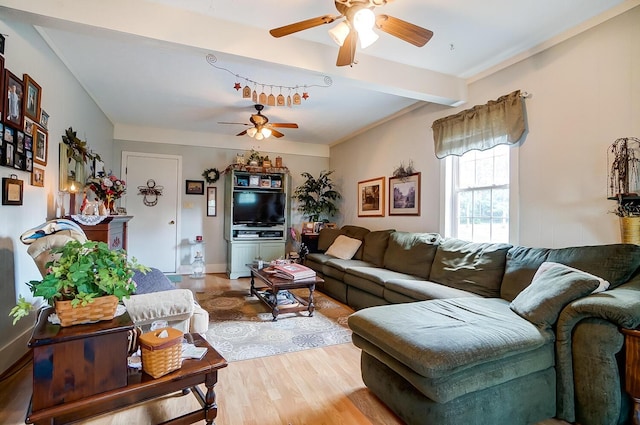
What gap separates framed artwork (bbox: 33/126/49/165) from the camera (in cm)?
243

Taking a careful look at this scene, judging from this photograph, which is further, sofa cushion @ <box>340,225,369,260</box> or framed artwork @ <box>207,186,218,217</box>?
framed artwork @ <box>207,186,218,217</box>

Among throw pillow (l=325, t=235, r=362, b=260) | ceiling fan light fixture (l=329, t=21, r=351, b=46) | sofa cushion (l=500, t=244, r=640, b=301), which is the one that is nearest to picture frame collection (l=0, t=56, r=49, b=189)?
ceiling fan light fixture (l=329, t=21, r=351, b=46)

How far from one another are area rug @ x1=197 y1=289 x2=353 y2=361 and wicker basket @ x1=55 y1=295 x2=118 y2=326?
1.36 metres

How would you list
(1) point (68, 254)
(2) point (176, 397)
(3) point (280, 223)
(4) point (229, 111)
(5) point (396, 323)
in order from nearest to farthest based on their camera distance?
1. (1) point (68, 254)
2. (5) point (396, 323)
3. (2) point (176, 397)
4. (4) point (229, 111)
5. (3) point (280, 223)

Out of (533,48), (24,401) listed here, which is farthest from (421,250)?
(24,401)

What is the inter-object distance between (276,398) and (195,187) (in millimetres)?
4612

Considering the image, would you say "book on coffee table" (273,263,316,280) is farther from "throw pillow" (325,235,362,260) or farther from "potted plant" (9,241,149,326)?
"potted plant" (9,241,149,326)

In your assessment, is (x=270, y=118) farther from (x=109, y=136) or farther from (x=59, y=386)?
(x=59, y=386)

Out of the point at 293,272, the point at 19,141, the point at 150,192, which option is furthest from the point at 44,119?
the point at 150,192

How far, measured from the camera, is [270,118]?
490cm

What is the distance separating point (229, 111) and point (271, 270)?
97.5 inches

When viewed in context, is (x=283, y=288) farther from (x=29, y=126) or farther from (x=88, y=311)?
(x=29, y=126)

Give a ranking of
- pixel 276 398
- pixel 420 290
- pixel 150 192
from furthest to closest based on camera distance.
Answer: pixel 150 192 < pixel 420 290 < pixel 276 398

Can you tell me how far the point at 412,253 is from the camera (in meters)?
3.54
